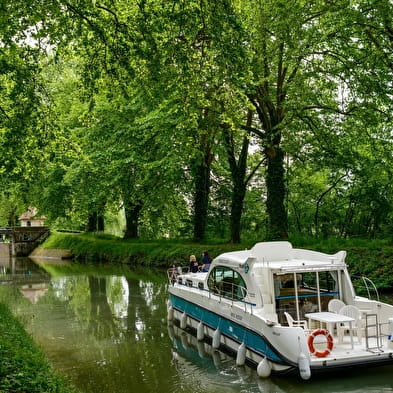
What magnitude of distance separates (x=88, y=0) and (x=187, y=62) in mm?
2533

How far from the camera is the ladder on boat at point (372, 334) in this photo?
11.0 m

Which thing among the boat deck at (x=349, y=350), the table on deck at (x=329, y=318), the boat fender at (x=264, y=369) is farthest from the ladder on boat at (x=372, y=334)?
the boat fender at (x=264, y=369)

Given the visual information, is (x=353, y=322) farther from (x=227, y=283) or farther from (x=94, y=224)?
(x=94, y=224)

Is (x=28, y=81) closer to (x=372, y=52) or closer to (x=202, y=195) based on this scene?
(x=372, y=52)

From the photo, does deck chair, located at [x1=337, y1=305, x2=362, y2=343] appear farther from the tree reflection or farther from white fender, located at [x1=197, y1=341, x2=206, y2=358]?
the tree reflection

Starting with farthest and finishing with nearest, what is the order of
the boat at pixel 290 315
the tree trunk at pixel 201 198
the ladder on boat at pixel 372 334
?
the tree trunk at pixel 201 198 → the ladder on boat at pixel 372 334 → the boat at pixel 290 315

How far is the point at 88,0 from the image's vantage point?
1130 centimetres

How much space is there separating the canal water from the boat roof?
96.0 inches

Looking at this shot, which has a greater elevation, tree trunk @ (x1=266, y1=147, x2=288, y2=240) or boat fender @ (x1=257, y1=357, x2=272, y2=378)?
tree trunk @ (x1=266, y1=147, x2=288, y2=240)

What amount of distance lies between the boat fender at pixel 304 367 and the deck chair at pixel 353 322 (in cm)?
139

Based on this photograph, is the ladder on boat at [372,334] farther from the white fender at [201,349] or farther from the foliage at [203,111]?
the foliage at [203,111]

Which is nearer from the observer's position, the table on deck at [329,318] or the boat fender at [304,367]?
the boat fender at [304,367]

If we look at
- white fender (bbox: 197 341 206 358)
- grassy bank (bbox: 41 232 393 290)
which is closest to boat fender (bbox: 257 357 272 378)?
white fender (bbox: 197 341 206 358)

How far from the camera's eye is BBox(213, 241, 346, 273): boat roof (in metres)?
12.5
